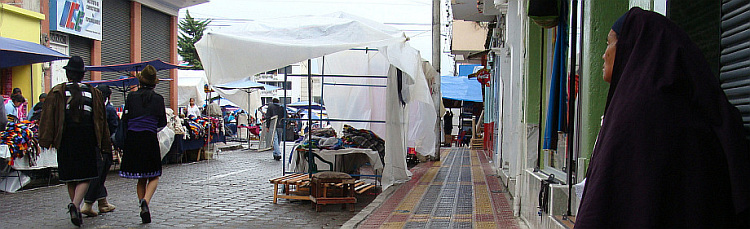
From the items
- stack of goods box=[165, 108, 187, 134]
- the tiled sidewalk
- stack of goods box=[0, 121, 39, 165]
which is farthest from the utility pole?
stack of goods box=[0, 121, 39, 165]

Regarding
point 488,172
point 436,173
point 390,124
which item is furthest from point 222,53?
point 488,172

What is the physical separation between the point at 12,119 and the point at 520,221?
8271mm

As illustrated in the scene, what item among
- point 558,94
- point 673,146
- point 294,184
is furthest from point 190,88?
point 673,146

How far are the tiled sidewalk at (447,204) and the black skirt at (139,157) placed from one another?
244cm

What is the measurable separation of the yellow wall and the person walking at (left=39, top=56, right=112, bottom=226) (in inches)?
443

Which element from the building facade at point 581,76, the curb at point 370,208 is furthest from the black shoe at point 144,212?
the building facade at point 581,76

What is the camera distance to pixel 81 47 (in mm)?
20672

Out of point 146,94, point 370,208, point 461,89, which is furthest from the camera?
point 461,89

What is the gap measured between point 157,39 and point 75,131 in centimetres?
1984

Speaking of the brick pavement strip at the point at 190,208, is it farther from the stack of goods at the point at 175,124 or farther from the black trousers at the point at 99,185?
the stack of goods at the point at 175,124

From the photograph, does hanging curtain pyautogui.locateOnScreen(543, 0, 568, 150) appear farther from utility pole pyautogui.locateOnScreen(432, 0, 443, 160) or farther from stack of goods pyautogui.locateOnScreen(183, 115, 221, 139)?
stack of goods pyautogui.locateOnScreen(183, 115, 221, 139)

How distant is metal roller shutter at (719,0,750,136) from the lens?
109 inches

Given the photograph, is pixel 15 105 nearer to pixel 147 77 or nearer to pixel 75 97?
pixel 75 97

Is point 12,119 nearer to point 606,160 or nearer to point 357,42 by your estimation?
point 357,42
